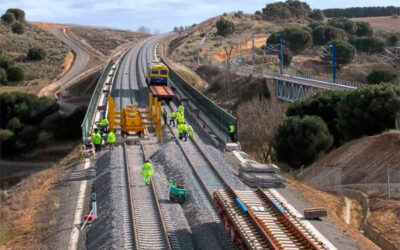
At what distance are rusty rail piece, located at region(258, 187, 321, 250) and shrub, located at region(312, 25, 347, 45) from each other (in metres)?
89.9

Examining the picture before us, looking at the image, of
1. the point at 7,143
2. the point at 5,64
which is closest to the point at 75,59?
the point at 5,64

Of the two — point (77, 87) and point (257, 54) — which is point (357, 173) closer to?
point (77, 87)

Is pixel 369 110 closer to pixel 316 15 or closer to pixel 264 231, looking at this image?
pixel 264 231

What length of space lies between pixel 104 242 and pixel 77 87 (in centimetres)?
6000

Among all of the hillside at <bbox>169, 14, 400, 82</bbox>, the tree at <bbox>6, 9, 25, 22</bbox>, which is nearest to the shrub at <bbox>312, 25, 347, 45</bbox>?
the hillside at <bbox>169, 14, 400, 82</bbox>

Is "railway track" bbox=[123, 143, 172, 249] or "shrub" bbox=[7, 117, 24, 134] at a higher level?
"railway track" bbox=[123, 143, 172, 249]

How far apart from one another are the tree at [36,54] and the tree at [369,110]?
7468 centimetres

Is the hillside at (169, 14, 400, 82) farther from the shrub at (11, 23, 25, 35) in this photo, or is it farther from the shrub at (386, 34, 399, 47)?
the shrub at (11, 23, 25, 35)

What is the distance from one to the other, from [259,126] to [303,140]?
8.17 m

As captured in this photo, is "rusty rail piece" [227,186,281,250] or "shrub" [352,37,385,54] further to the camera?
"shrub" [352,37,385,54]

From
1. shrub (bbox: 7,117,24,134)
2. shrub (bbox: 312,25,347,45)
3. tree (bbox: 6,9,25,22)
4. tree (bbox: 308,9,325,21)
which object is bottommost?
shrub (bbox: 7,117,24,134)

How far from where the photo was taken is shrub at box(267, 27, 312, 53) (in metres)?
102

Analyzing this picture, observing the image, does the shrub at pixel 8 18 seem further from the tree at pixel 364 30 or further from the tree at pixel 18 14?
the tree at pixel 364 30

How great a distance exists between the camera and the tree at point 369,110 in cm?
3454
